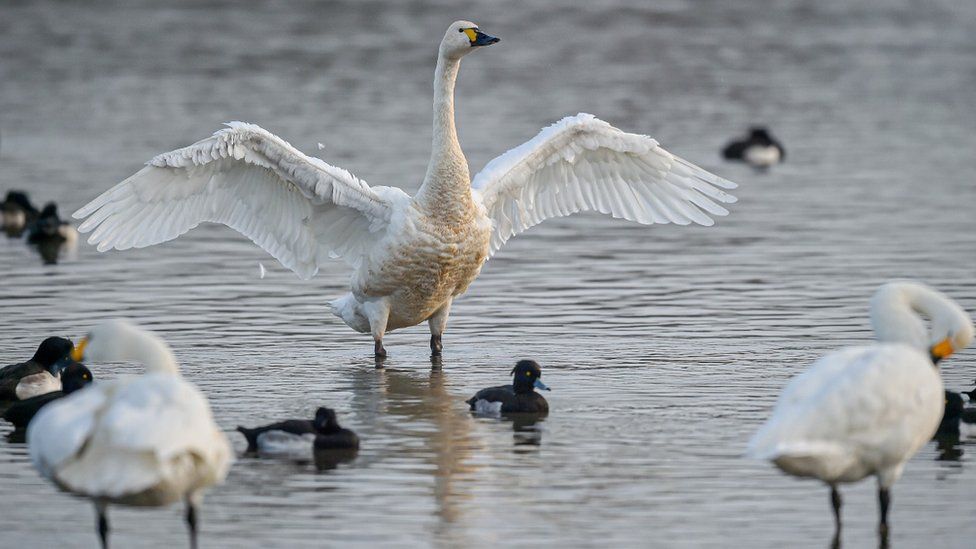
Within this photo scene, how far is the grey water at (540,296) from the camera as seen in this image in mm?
8797

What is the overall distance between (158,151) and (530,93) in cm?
943

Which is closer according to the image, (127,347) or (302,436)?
(127,347)

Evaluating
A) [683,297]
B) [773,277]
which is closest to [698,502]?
[683,297]

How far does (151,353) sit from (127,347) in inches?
5.7

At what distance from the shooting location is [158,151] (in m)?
24.1

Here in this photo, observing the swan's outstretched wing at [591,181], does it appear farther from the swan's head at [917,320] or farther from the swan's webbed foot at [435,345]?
the swan's head at [917,320]

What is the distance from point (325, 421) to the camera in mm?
9930

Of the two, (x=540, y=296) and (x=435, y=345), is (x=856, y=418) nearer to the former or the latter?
(x=435, y=345)

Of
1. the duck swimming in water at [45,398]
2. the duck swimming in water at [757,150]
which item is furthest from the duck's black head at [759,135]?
the duck swimming in water at [45,398]

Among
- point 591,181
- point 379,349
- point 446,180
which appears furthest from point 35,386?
point 591,181

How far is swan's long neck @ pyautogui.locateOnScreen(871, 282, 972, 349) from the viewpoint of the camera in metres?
8.55

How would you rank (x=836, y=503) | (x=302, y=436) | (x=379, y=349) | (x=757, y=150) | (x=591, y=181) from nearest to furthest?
1. (x=836, y=503)
2. (x=302, y=436)
3. (x=379, y=349)
4. (x=591, y=181)
5. (x=757, y=150)

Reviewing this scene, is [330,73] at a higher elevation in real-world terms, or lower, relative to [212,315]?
higher

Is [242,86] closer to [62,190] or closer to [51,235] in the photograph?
[62,190]
